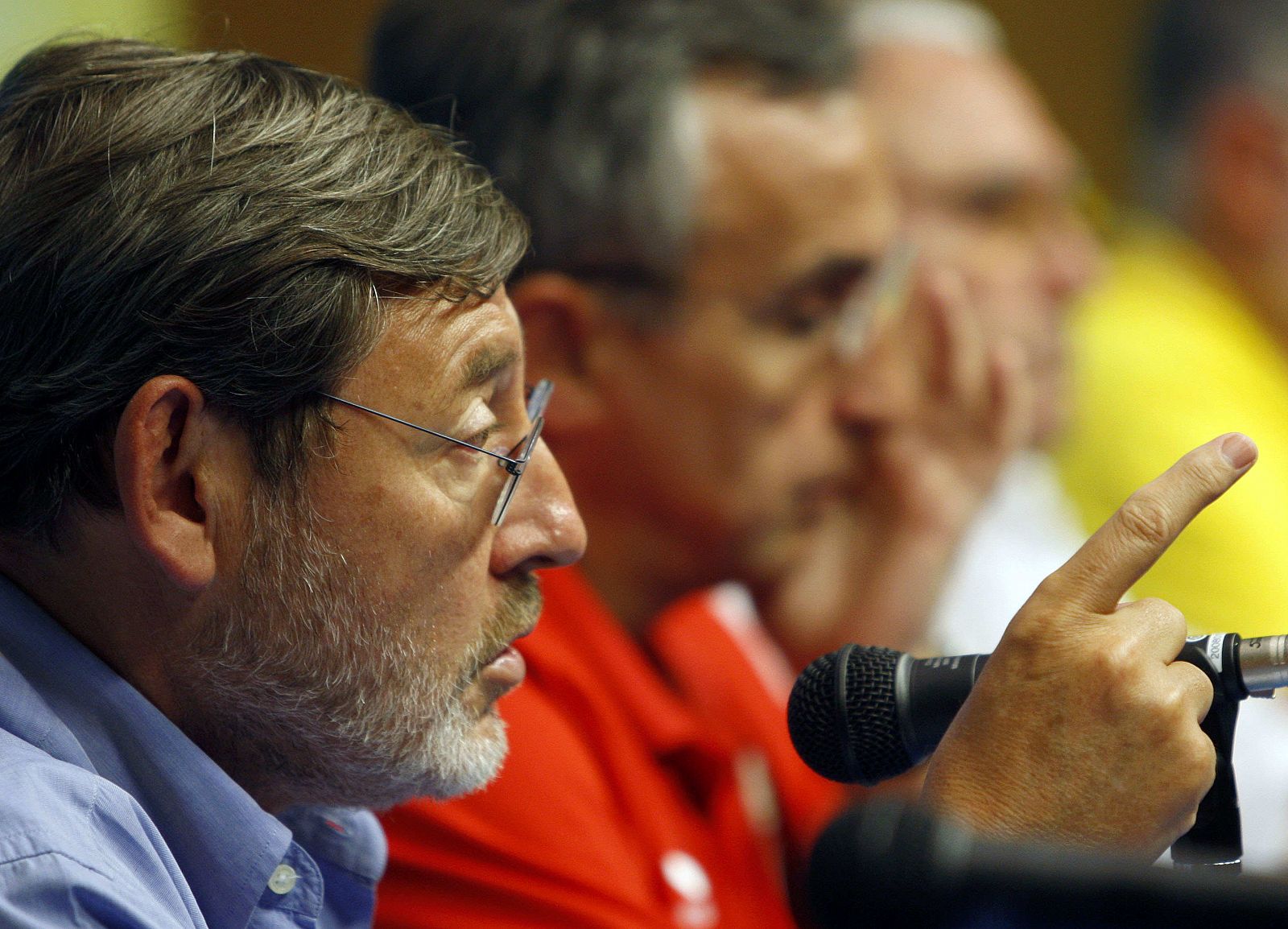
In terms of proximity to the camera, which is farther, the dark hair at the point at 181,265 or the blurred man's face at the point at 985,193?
the blurred man's face at the point at 985,193

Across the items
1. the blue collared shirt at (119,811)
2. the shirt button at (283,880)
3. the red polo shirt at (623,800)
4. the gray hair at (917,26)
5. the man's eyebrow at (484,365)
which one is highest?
the man's eyebrow at (484,365)

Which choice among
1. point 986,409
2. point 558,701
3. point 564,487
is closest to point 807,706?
point 564,487

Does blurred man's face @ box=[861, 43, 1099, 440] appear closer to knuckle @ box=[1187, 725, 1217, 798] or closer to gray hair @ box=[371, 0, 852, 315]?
gray hair @ box=[371, 0, 852, 315]

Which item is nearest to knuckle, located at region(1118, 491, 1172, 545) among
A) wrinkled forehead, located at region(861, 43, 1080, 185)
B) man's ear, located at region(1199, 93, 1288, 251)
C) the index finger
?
the index finger

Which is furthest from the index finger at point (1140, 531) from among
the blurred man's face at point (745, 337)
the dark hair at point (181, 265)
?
the blurred man's face at point (745, 337)

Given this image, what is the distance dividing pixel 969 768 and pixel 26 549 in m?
0.77

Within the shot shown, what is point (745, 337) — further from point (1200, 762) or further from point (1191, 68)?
point (1191, 68)

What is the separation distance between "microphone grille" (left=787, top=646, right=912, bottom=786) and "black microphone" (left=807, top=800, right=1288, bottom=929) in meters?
0.47

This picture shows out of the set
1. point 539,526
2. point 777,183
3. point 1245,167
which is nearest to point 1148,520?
point 539,526

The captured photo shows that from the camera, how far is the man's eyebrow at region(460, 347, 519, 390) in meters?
1.30

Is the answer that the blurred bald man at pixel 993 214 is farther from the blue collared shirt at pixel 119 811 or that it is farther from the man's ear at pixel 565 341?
the blue collared shirt at pixel 119 811

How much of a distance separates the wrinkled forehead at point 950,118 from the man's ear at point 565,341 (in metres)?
1.17

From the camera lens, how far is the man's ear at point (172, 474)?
3.88ft

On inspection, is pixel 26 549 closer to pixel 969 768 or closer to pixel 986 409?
pixel 969 768
